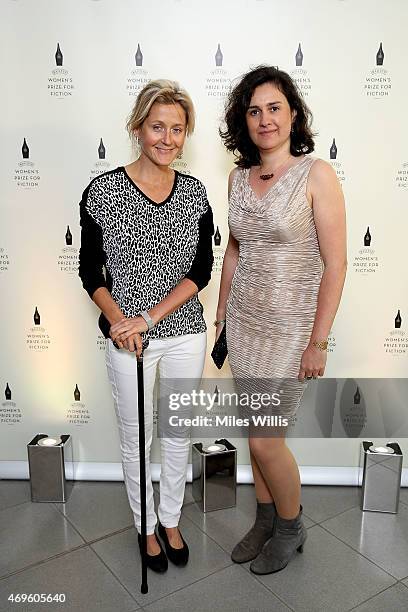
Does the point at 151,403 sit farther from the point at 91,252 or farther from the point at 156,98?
the point at 156,98

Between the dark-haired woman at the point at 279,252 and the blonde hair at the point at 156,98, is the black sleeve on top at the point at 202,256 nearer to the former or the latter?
the dark-haired woman at the point at 279,252

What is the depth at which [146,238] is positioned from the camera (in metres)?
1.83

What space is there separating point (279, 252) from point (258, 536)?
102 centimetres

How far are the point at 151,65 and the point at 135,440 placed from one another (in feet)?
4.49

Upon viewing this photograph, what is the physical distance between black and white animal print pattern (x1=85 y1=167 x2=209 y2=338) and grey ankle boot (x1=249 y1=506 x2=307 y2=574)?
737 millimetres

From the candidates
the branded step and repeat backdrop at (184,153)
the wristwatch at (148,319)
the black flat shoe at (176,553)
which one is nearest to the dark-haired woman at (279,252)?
the wristwatch at (148,319)

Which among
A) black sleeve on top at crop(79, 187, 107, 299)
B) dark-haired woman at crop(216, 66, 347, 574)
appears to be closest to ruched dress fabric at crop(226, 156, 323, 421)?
dark-haired woman at crop(216, 66, 347, 574)

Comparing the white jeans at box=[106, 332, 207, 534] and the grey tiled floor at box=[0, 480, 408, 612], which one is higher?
the white jeans at box=[106, 332, 207, 534]

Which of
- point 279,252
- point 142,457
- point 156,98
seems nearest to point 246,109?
point 156,98

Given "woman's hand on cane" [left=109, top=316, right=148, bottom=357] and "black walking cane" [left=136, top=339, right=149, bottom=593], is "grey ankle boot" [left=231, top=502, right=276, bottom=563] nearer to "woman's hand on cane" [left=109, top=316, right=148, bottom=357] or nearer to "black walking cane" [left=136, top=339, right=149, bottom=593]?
"black walking cane" [left=136, top=339, right=149, bottom=593]

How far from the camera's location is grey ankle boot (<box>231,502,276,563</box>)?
2.13 meters

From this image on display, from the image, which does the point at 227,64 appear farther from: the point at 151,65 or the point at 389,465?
the point at 389,465

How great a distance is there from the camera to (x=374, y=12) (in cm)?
225

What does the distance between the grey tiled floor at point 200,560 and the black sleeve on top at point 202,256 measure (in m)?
0.97
